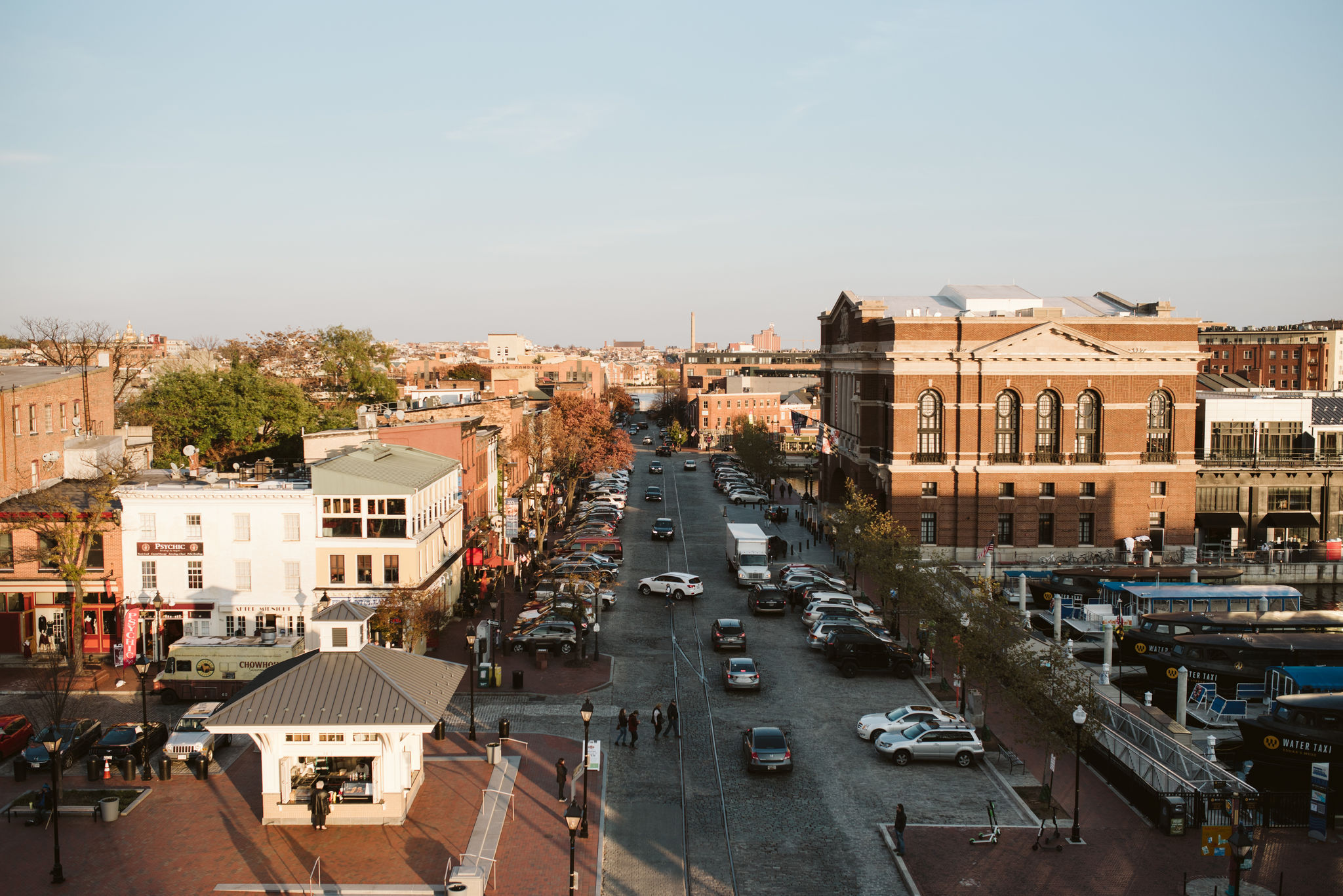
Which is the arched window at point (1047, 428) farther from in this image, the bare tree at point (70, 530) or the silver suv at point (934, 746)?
the bare tree at point (70, 530)

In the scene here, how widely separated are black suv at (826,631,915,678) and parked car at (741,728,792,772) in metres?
10.0

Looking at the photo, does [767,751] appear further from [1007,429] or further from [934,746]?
[1007,429]

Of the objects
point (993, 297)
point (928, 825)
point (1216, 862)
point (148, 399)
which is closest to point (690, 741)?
point (928, 825)

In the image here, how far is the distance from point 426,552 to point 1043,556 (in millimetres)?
40104

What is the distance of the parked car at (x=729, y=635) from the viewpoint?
139ft

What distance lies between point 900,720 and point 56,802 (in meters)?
23.4

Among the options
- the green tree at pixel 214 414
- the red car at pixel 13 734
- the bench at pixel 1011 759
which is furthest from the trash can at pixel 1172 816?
the green tree at pixel 214 414

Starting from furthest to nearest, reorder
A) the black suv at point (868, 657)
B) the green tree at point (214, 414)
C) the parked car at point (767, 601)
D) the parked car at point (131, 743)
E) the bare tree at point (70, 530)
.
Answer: the green tree at point (214, 414), the parked car at point (767, 601), the black suv at point (868, 657), the bare tree at point (70, 530), the parked car at point (131, 743)

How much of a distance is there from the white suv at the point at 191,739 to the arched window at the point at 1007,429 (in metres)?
49.1

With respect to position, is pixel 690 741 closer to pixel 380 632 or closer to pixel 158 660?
pixel 380 632

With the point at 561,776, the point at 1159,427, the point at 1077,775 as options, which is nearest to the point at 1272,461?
the point at 1159,427

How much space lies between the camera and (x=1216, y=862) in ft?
80.3

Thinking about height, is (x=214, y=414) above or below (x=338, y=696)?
above

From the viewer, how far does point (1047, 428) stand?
64.3 metres
